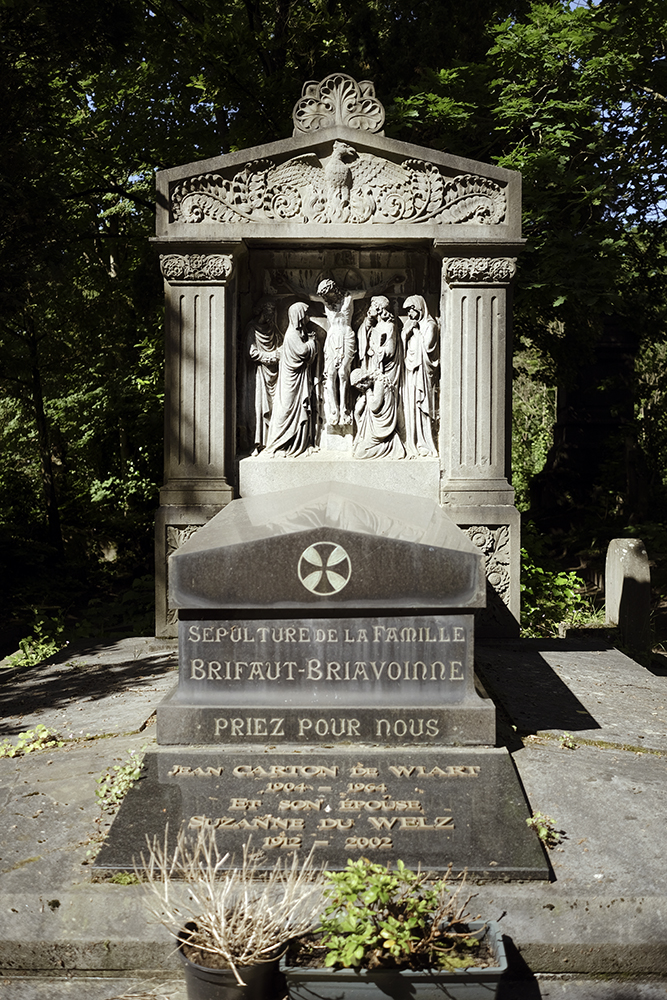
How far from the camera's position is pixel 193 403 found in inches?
294

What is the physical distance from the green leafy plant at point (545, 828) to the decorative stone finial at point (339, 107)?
5.68 m

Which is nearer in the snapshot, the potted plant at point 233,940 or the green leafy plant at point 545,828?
the potted plant at point 233,940

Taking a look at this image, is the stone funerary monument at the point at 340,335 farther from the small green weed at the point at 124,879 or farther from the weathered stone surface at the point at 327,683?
the small green weed at the point at 124,879

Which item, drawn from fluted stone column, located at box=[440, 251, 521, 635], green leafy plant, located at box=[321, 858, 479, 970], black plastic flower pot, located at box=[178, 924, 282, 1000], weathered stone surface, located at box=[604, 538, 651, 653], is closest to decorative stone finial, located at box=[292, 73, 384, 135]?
fluted stone column, located at box=[440, 251, 521, 635]

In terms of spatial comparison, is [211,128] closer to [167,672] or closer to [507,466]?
[507,466]

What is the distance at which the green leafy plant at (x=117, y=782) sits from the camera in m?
4.17

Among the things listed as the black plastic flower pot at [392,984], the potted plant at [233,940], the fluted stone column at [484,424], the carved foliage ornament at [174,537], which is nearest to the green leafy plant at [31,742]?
the potted plant at [233,940]

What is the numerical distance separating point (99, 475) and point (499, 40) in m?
10.7

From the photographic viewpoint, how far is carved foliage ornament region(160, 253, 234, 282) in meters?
7.38

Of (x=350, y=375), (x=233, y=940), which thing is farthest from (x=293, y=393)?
(x=233, y=940)

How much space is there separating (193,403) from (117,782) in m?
3.85

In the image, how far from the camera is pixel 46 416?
1642 centimetres

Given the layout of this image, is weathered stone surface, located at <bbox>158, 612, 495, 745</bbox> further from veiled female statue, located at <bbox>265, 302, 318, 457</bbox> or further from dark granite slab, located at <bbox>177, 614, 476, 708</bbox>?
veiled female statue, located at <bbox>265, 302, 318, 457</bbox>

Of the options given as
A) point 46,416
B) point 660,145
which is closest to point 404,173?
point 660,145
